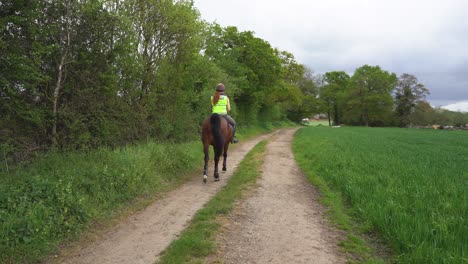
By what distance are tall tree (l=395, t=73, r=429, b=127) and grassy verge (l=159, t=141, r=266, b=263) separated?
6890cm

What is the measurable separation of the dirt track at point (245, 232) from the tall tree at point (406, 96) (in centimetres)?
6873

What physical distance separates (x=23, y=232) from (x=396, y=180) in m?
8.29

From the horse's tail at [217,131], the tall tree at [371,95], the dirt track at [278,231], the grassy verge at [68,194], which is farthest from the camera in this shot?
the tall tree at [371,95]

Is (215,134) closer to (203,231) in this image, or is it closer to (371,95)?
(203,231)

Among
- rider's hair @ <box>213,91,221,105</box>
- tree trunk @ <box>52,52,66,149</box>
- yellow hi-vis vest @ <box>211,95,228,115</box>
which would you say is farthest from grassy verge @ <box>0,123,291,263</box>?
rider's hair @ <box>213,91,221,105</box>

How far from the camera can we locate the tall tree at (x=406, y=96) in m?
63.8

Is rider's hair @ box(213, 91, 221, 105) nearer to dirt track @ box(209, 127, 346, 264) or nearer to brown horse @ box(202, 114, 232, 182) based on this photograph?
brown horse @ box(202, 114, 232, 182)

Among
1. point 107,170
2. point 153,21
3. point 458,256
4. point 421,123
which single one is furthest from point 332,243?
point 421,123

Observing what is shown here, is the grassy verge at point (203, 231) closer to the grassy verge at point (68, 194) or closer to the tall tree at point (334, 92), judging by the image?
the grassy verge at point (68, 194)

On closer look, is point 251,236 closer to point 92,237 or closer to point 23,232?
point 92,237

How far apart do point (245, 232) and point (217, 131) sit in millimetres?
4359

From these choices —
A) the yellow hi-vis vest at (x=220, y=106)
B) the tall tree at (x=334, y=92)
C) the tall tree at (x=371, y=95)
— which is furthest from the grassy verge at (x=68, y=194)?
the tall tree at (x=334, y=92)

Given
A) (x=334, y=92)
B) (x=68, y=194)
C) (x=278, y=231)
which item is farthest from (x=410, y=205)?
(x=334, y=92)

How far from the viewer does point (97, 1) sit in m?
7.26
